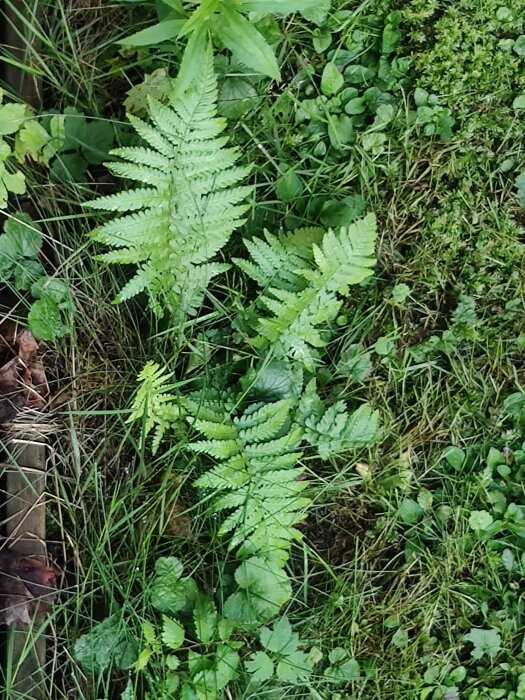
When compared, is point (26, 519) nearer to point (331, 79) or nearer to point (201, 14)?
point (201, 14)

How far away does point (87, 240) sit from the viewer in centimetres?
199

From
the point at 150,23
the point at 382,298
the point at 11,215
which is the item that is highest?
the point at 150,23

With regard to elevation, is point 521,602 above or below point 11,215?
below

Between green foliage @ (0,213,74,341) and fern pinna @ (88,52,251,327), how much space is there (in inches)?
7.6

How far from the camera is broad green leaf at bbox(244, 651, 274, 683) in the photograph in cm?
193

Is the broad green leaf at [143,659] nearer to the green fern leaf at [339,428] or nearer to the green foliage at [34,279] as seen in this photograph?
the green fern leaf at [339,428]

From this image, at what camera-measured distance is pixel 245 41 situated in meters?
1.66

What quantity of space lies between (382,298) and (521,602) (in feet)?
3.17

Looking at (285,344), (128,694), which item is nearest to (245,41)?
(285,344)

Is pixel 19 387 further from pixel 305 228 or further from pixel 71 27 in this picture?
pixel 71 27

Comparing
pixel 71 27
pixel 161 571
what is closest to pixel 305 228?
pixel 71 27

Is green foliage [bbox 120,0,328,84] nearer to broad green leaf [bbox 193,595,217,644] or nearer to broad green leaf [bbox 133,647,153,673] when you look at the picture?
broad green leaf [bbox 193,595,217,644]

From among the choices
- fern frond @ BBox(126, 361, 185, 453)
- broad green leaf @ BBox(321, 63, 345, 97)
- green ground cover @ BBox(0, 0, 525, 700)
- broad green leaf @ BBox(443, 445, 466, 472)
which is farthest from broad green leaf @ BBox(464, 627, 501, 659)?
broad green leaf @ BBox(321, 63, 345, 97)

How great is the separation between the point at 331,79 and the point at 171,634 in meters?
1.57
